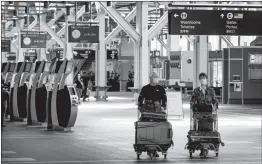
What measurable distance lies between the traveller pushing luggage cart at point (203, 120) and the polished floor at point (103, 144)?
9.8 inches

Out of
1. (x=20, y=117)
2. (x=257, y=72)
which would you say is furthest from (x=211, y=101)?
(x=257, y=72)

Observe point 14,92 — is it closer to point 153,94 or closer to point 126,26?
point 126,26

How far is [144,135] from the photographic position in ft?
50.8

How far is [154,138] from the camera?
15430mm

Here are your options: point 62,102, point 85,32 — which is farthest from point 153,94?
point 85,32

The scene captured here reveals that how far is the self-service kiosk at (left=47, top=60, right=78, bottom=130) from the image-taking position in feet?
75.5

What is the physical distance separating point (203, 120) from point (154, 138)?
1257 millimetres

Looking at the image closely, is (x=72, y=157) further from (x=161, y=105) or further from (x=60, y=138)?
(x=60, y=138)

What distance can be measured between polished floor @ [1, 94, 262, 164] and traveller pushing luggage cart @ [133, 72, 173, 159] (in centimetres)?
25

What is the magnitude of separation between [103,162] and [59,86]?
32.0 ft

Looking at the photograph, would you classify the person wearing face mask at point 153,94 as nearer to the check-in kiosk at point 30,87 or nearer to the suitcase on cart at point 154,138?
the suitcase on cart at point 154,138

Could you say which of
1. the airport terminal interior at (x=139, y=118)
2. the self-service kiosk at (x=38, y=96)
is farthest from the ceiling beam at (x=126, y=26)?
the self-service kiosk at (x=38, y=96)

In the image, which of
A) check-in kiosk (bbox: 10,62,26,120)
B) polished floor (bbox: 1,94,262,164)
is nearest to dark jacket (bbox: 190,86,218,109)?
polished floor (bbox: 1,94,262,164)

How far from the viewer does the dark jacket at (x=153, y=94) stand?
15.5 m
